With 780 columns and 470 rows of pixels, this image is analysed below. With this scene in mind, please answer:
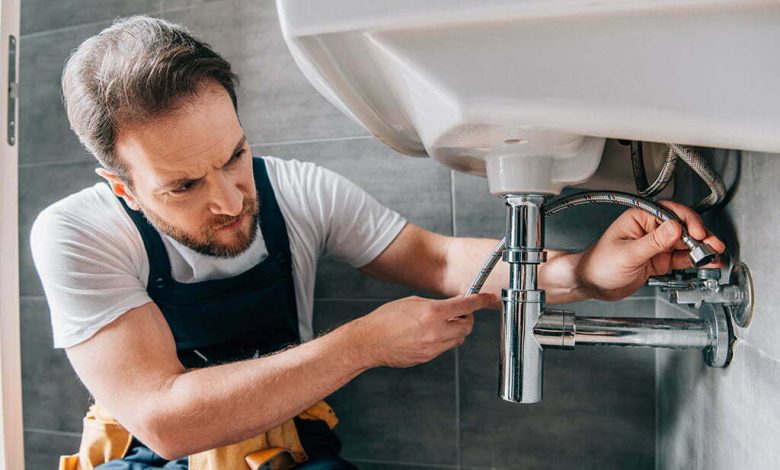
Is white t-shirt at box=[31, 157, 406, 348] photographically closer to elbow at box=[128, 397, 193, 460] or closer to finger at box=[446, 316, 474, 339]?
elbow at box=[128, 397, 193, 460]

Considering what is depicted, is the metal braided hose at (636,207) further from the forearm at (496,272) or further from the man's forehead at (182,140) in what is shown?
the man's forehead at (182,140)

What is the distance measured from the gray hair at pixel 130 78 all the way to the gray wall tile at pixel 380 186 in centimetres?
25

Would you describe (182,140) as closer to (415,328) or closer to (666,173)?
(415,328)

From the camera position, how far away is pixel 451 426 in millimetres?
1069

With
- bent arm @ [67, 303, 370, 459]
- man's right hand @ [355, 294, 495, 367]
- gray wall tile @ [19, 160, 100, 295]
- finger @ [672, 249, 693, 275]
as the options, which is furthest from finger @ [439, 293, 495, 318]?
gray wall tile @ [19, 160, 100, 295]

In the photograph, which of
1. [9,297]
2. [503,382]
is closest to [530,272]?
[503,382]

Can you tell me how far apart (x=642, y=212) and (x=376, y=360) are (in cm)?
36

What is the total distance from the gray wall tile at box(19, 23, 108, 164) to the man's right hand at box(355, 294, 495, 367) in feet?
2.91

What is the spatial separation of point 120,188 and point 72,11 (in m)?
0.62

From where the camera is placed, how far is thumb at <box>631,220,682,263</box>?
1.93ft

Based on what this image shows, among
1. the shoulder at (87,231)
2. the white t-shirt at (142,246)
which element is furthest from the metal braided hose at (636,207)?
the shoulder at (87,231)

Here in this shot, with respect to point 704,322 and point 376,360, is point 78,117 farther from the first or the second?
point 704,322

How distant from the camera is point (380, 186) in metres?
1.09

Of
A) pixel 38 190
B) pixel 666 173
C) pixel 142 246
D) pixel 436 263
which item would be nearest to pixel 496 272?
pixel 436 263
